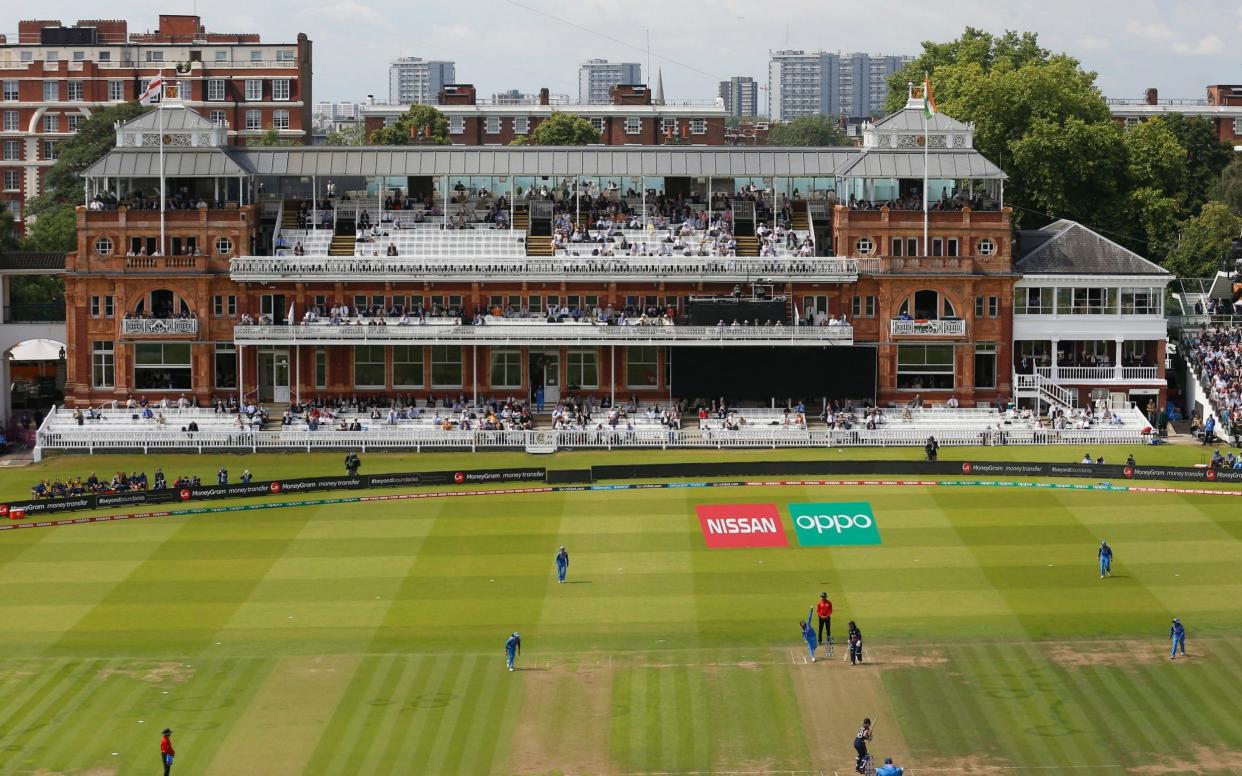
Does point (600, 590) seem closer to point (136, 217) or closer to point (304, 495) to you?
point (304, 495)

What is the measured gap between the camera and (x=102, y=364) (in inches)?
3661

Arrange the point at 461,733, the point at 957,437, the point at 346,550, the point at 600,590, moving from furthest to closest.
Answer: the point at 957,437, the point at 346,550, the point at 600,590, the point at 461,733

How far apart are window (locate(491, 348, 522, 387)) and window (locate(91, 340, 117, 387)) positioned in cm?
1746

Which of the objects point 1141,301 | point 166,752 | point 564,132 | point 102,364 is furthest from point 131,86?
point 166,752

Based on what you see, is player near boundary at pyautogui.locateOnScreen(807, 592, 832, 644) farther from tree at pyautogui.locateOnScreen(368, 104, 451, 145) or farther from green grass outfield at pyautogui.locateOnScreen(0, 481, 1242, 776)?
tree at pyautogui.locateOnScreen(368, 104, 451, 145)

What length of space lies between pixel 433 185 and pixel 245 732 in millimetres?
49718

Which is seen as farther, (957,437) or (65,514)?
(957,437)

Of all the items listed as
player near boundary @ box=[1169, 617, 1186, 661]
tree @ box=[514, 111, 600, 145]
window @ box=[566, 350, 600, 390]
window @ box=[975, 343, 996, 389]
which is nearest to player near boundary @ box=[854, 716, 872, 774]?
player near boundary @ box=[1169, 617, 1186, 661]

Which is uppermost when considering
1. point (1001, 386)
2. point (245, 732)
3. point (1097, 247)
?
point (1097, 247)

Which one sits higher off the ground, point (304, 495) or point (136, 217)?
point (136, 217)

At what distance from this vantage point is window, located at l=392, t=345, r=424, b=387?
9269 centimetres

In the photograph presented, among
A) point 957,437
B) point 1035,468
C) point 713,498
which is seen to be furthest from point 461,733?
point 957,437

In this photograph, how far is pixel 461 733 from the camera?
168 ft

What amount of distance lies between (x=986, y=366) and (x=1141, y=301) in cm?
801
